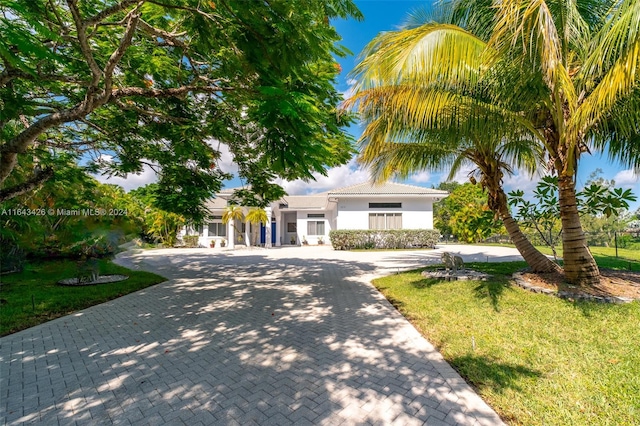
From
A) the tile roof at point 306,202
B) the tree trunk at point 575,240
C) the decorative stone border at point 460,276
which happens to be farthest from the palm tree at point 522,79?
the tile roof at point 306,202

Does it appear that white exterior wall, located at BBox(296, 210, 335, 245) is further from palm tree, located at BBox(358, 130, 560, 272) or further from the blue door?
palm tree, located at BBox(358, 130, 560, 272)

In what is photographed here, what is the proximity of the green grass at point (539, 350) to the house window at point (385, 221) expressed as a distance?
16.2 meters

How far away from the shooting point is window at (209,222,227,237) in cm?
2639

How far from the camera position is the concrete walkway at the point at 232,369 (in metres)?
2.86

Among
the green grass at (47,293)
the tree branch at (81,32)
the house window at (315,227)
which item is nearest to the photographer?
the tree branch at (81,32)

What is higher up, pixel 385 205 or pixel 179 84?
pixel 179 84

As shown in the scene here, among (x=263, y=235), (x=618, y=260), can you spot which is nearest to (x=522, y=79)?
(x=618, y=260)

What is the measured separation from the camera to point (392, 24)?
20.9ft

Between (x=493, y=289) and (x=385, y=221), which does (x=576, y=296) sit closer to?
(x=493, y=289)

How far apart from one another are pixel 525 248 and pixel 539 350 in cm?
510

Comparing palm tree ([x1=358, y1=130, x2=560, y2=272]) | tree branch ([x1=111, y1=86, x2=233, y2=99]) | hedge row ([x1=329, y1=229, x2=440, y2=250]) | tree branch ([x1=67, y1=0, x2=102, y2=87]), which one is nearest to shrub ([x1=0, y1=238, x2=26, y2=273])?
tree branch ([x1=111, y1=86, x2=233, y2=99])

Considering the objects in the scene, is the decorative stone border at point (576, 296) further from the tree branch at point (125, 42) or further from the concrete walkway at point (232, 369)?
the tree branch at point (125, 42)

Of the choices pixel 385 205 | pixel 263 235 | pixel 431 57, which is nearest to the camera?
pixel 431 57

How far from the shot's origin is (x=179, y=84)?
22.2 ft
